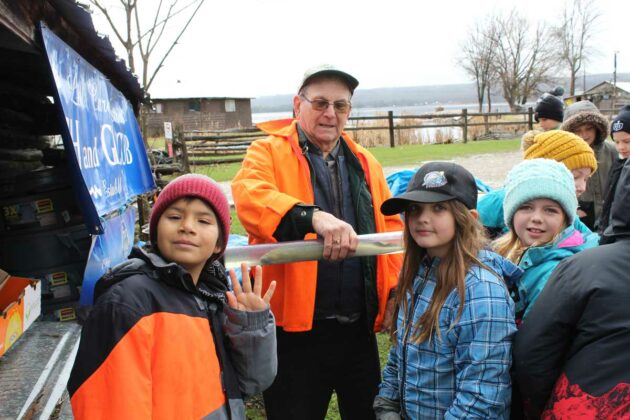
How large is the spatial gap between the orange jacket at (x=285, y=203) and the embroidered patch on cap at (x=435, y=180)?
500 mm

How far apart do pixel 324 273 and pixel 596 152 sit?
3.28m

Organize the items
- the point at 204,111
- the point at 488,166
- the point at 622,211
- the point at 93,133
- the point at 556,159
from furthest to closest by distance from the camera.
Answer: the point at 204,111
the point at 488,166
the point at 93,133
the point at 556,159
the point at 622,211

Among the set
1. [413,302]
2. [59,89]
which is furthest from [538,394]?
[59,89]

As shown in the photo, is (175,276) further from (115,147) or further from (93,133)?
(115,147)

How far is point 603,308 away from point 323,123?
54.8 inches

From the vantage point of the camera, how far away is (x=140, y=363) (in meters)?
1.41

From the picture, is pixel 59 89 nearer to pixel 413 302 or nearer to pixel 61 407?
pixel 61 407

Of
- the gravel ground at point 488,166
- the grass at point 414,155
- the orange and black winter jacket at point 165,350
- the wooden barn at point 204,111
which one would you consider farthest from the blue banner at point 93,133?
the wooden barn at point 204,111

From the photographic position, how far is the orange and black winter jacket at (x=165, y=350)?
4.49 feet

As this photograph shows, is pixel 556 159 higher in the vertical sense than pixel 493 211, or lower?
higher

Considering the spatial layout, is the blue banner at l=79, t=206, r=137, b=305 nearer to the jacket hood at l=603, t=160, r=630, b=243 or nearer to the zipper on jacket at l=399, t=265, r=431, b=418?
the zipper on jacket at l=399, t=265, r=431, b=418

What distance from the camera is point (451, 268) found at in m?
1.86

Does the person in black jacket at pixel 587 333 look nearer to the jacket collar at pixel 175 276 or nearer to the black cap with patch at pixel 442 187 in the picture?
the black cap with patch at pixel 442 187

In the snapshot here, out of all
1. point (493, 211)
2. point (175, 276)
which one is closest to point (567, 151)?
point (493, 211)
